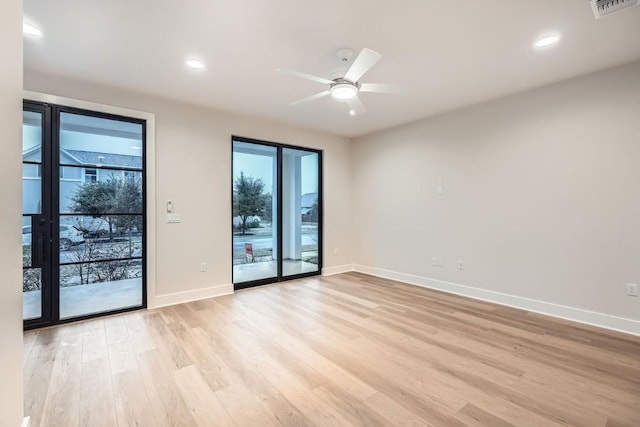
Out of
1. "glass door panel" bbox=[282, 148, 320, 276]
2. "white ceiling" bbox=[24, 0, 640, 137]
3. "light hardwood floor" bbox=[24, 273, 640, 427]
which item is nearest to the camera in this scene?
"light hardwood floor" bbox=[24, 273, 640, 427]

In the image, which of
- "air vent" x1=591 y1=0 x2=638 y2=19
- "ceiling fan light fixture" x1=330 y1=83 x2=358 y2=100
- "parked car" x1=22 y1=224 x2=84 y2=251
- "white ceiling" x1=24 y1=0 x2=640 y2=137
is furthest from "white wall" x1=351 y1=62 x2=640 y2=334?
"parked car" x1=22 y1=224 x2=84 y2=251

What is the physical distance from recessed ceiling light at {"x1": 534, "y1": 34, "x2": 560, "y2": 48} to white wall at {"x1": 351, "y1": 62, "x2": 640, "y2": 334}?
1113 mm

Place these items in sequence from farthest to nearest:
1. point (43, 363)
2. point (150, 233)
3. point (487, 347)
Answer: point (150, 233) < point (487, 347) < point (43, 363)

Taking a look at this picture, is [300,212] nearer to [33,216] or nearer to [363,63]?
[363,63]

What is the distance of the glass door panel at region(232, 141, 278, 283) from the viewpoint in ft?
15.6

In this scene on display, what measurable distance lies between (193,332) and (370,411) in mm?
2037

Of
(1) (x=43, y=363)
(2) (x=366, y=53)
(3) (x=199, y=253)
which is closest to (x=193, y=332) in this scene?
(1) (x=43, y=363)

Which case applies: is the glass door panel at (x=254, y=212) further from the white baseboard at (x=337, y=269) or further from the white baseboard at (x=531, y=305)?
the white baseboard at (x=531, y=305)

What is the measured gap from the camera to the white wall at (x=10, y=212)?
1.26 m

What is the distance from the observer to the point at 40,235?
317 centimetres

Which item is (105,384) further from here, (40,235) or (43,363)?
(40,235)

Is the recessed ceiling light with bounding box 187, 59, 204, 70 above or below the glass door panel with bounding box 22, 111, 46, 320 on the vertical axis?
above

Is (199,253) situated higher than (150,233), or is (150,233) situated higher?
(150,233)

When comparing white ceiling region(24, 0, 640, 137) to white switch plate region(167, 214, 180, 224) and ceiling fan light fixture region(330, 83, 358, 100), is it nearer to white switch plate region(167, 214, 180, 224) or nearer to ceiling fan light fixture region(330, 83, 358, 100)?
ceiling fan light fixture region(330, 83, 358, 100)
